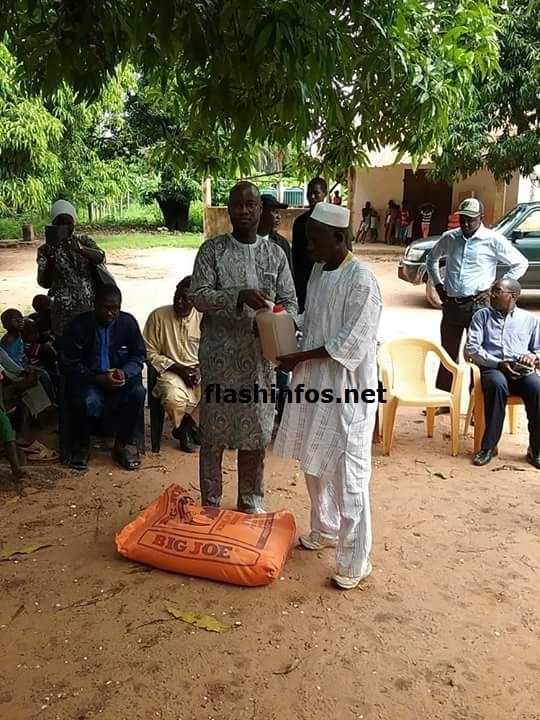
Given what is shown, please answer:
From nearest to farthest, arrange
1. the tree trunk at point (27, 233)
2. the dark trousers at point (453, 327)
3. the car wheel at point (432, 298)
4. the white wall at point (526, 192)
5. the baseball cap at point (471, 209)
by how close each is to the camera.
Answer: the baseball cap at point (471, 209), the dark trousers at point (453, 327), the car wheel at point (432, 298), the white wall at point (526, 192), the tree trunk at point (27, 233)

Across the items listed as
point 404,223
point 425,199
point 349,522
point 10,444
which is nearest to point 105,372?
point 10,444

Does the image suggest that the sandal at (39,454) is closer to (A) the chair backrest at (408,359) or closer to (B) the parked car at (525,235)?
(A) the chair backrest at (408,359)

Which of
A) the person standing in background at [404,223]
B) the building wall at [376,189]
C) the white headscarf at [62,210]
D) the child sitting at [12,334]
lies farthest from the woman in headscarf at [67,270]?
the building wall at [376,189]

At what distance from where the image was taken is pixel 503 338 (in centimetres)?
505

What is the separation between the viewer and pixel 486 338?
511 centimetres

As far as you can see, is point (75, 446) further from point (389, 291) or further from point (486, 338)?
point (389, 291)

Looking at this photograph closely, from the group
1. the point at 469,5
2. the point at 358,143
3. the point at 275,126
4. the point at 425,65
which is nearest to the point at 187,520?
the point at 275,126

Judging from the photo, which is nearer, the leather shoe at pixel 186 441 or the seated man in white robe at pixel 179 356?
the seated man in white robe at pixel 179 356

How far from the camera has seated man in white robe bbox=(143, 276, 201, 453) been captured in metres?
4.96

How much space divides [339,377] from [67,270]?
2743mm

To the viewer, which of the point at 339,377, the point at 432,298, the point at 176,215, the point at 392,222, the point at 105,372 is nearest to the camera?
the point at 339,377

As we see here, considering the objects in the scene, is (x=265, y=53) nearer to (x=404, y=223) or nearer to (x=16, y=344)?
(x=16, y=344)

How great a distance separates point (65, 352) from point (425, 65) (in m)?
2.88

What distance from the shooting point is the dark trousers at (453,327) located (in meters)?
5.57
